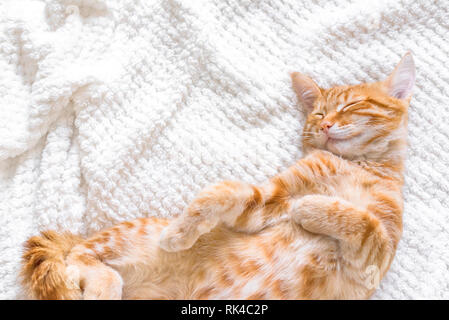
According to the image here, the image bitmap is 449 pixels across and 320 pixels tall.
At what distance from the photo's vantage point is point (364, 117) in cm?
Answer: 130

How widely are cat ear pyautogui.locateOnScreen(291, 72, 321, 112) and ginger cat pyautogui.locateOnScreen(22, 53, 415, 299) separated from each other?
7 centimetres

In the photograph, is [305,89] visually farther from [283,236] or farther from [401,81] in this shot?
[283,236]

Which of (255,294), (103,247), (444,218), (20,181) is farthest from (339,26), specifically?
(20,181)

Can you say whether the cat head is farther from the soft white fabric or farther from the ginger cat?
the soft white fabric

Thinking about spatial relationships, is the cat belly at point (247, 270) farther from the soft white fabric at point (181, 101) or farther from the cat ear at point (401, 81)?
the cat ear at point (401, 81)

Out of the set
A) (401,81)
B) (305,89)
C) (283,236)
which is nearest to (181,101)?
(305,89)

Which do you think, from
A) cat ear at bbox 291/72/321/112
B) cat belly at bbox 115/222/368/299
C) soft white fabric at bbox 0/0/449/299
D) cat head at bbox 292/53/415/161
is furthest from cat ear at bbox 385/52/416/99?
cat belly at bbox 115/222/368/299

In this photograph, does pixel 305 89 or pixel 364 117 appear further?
pixel 305 89

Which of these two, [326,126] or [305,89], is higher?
[305,89]

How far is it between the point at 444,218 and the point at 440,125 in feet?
1.09

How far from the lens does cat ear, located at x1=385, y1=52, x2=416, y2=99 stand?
4.42ft

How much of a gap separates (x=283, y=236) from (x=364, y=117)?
18.5 inches

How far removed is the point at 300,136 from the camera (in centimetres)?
144

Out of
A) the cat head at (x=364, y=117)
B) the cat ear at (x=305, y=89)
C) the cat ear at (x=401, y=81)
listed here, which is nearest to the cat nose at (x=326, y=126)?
the cat head at (x=364, y=117)
